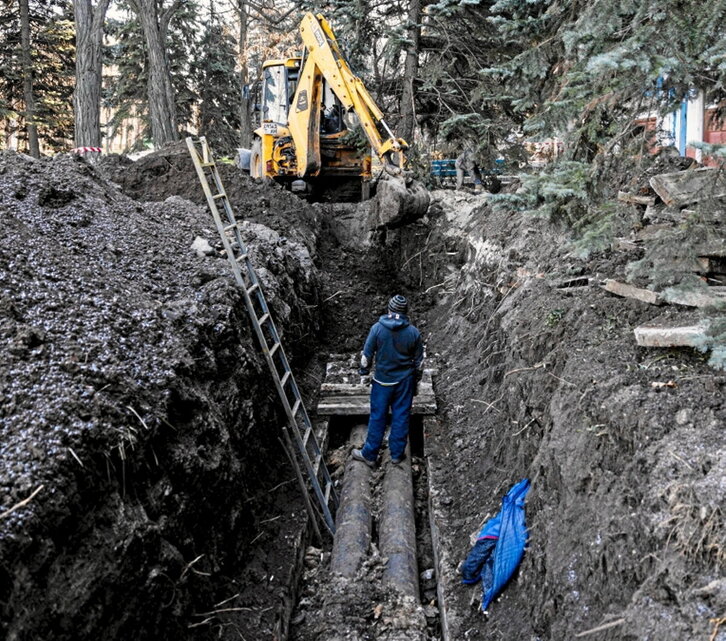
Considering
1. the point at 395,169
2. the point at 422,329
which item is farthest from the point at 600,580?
the point at 395,169

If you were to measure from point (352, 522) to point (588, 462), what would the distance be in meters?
2.52

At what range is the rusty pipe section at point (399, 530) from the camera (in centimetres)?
511

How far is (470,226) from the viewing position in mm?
10484

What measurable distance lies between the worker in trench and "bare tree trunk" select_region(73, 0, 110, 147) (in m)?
8.22

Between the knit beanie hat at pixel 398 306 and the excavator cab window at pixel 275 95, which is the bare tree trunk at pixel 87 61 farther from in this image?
the knit beanie hat at pixel 398 306

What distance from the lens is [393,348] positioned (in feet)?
21.6

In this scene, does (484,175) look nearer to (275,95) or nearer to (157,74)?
(275,95)

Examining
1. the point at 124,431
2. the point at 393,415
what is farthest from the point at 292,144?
the point at 124,431

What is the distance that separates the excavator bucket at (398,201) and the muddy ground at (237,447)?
2750 millimetres

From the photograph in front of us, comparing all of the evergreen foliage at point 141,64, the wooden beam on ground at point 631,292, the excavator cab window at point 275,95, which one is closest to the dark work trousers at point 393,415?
the wooden beam on ground at point 631,292

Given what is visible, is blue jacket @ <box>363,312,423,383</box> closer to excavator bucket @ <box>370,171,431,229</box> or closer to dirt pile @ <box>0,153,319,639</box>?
dirt pile @ <box>0,153,319,639</box>

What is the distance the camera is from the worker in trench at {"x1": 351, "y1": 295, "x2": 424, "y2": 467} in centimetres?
655

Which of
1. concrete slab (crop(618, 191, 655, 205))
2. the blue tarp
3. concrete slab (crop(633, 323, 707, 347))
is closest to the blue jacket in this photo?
the blue tarp

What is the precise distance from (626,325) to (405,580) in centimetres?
277
